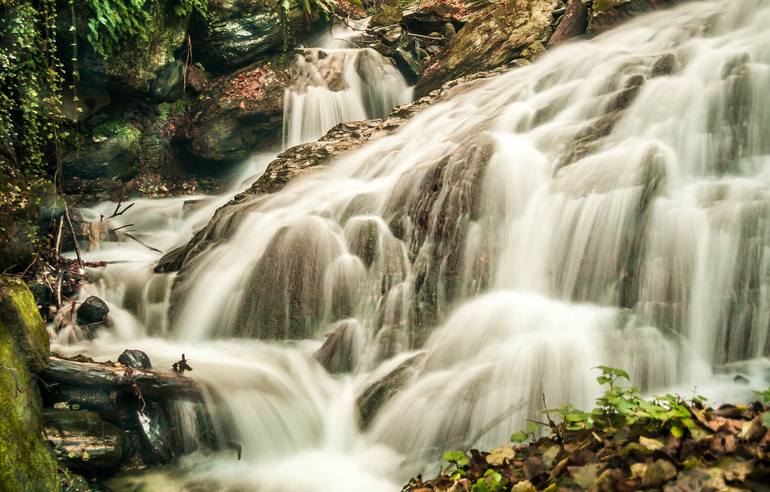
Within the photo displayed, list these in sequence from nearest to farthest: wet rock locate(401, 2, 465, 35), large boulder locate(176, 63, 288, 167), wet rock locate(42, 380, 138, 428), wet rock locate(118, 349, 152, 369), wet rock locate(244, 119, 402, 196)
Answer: wet rock locate(42, 380, 138, 428) → wet rock locate(118, 349, 152, 369) → wet rock locate(244, 119, 402, 196) → large boulder locate(176, 63, 288, 167) → wet rock locate(401, 2, 465, 35)

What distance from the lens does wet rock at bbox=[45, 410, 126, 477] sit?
397cm

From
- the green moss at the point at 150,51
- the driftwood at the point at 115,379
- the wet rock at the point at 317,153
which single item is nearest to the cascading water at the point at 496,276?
the driftwood at the point at 115,379

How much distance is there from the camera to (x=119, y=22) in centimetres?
935

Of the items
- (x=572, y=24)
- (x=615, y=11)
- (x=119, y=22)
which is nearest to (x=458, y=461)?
(x=119, y=22)

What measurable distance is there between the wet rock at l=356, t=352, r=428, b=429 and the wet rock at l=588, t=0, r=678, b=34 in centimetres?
817

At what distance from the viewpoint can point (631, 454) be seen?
2.44 meters

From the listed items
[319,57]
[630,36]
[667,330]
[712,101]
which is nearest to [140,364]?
[667,330]

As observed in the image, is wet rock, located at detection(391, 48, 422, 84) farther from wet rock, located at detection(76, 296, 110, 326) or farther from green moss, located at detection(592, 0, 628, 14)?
wet rock, located at detection(76, 296, 110, 326)

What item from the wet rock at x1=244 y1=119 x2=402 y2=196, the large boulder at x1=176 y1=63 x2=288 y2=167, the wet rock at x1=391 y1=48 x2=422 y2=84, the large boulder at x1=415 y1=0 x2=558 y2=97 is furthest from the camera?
the wet rock at x1=391 y1=48 x2=422 y2=84

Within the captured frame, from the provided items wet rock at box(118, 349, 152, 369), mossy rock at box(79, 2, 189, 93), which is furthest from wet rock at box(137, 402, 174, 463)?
mossy rock at box(79, 2, 189, 93)

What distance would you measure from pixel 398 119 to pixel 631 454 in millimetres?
9168

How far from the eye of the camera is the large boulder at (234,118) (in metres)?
12.0

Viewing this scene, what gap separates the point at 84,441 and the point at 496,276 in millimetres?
4036

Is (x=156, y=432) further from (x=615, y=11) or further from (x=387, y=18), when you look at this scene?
(x=387, y=18)
